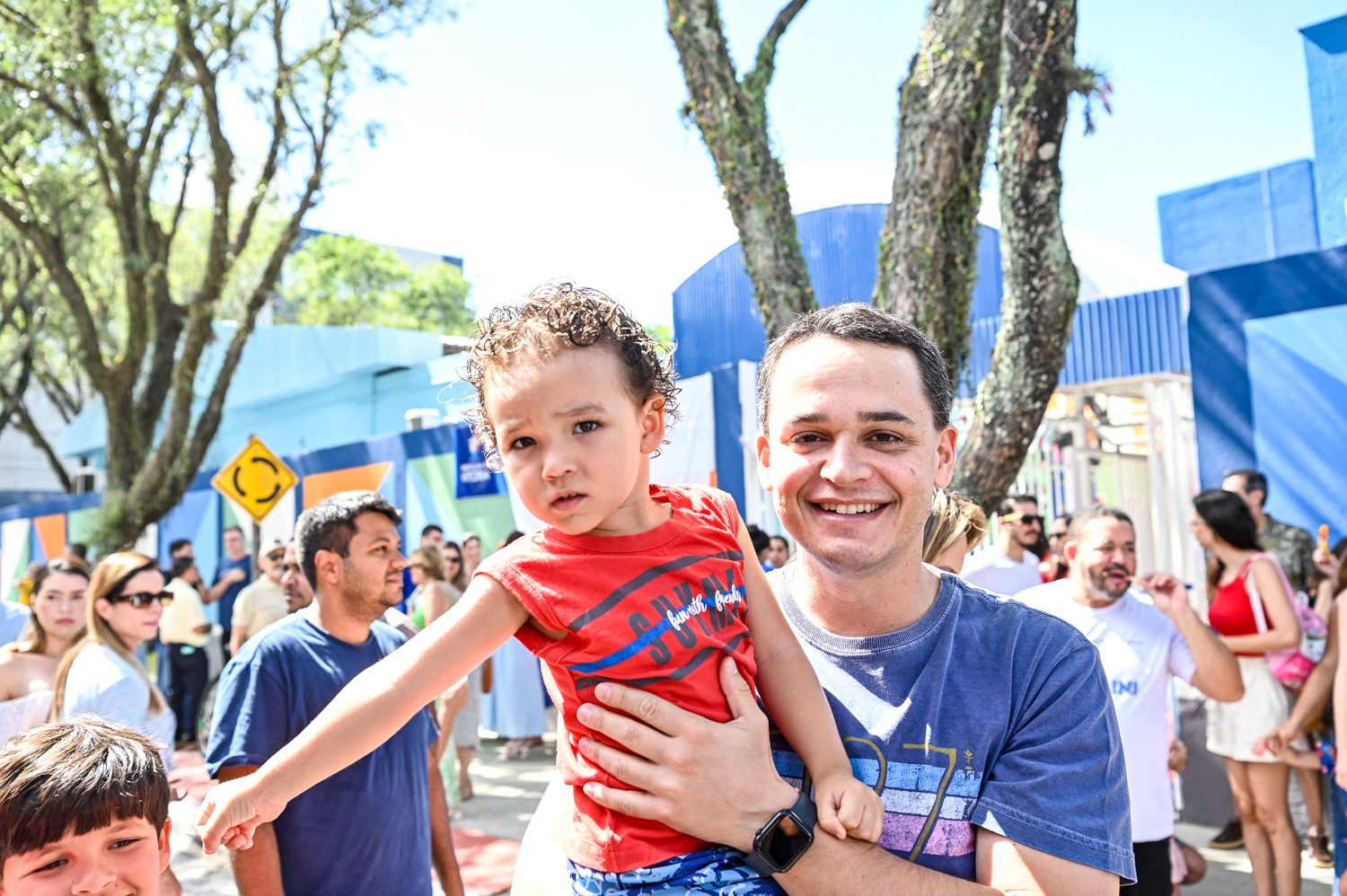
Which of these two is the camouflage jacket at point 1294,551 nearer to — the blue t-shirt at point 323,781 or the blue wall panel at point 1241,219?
the blue t-shirt at point 323,781

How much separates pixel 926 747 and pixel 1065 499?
30.2 ft

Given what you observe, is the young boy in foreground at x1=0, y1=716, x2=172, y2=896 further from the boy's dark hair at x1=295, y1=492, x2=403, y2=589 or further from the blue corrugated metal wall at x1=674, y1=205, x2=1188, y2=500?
the blue corrugated metal wall at x1=674, y1=205, x2=1188, y2=500

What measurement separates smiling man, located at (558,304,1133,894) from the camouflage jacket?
5848mm

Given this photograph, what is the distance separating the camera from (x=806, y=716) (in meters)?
1.87

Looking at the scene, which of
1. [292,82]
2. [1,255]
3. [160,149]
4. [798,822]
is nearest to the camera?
[798,822]

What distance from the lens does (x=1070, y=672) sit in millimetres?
1852

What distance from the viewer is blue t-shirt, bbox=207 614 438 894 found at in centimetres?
343

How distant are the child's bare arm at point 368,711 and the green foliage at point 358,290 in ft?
124

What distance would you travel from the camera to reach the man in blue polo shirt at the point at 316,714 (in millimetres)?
3416

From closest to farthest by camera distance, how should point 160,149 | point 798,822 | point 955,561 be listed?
1. point 798,822
2. point 955,561
3. point 160,149

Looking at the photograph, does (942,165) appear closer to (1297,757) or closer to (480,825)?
(1297,757)

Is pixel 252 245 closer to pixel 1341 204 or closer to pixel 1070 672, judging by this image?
pixel 1341 204

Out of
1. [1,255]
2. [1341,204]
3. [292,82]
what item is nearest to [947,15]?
[1341,204]

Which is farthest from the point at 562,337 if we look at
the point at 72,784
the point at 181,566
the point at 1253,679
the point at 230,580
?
the point at 181,566
